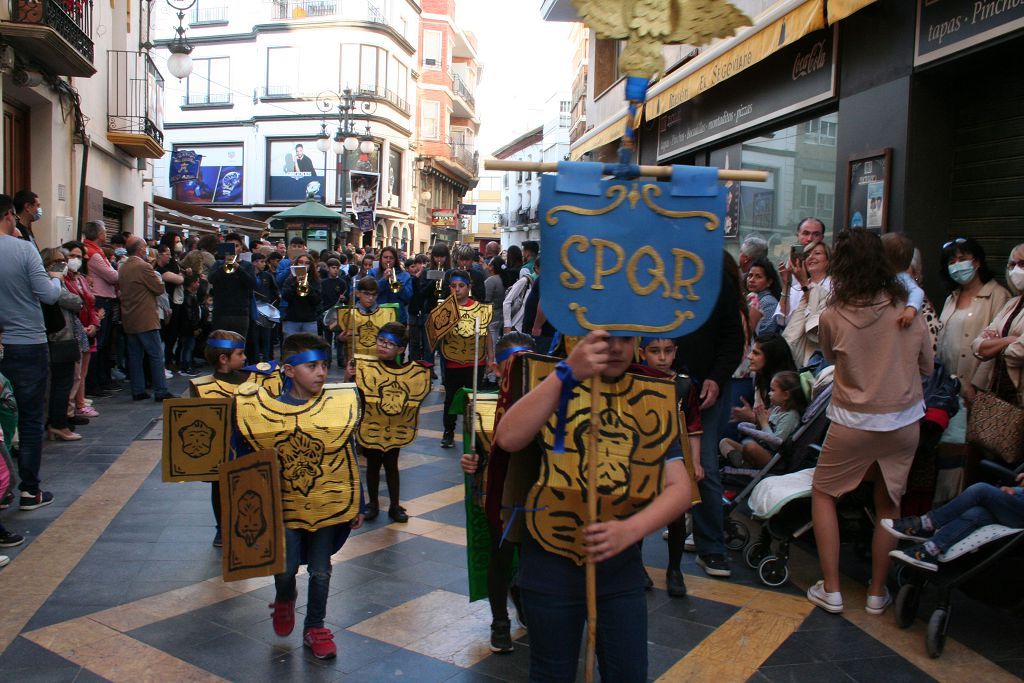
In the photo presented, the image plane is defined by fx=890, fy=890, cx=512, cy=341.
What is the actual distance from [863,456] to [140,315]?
8757 millimetres

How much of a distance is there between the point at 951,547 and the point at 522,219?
54820 millimetres

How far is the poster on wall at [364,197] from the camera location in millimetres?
29375

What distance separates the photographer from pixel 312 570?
4.07m

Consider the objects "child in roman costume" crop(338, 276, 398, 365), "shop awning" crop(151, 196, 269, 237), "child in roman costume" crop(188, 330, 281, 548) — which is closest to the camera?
"child in roman costume" crop(188, 330, 281, 548)

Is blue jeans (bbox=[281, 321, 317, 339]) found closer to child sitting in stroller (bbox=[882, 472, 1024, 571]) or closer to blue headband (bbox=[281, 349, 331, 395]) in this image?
blue headband (bbox=[281, 349, 331, 395])

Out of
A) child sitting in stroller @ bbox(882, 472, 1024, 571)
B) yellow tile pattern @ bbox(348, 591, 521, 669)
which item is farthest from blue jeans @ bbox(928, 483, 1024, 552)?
yellow tile pattern @ bbox(348, 591, 521, 669)

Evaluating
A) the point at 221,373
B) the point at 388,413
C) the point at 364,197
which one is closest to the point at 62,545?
the point at 221,373

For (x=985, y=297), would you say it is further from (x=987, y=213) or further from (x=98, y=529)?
(x=98, y=529)

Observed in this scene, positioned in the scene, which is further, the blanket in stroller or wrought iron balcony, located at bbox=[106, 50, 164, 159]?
wrought iron balcony, located at bbox=[106, 50, 164, 159]

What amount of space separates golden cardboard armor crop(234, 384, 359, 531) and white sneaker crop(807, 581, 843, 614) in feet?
8.12

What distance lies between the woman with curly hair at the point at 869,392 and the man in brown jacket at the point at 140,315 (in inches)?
335

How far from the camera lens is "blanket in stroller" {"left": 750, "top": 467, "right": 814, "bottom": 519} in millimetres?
4895

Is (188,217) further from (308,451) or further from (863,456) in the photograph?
(863,456)

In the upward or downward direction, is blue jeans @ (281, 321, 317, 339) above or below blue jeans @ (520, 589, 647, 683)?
above
